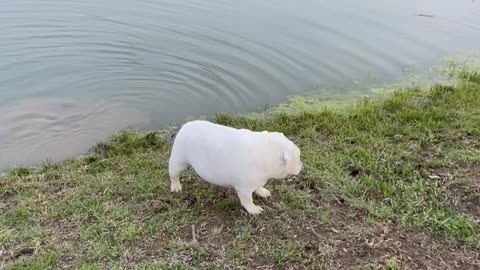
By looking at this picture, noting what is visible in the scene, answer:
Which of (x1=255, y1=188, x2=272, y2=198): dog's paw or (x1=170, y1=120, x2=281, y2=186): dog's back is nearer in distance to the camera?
(x1=170, y1=120, x2=281, y2=186): dog's back

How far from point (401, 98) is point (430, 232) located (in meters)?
2.65

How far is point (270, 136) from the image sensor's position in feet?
10.9

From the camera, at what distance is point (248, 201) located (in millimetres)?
3475

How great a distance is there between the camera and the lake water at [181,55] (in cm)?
580

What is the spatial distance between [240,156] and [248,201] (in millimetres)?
390

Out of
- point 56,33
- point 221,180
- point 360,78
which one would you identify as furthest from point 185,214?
point 56,33

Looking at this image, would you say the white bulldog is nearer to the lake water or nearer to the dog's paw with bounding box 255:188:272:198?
the dog's paw with bounding box 255:188:272:198

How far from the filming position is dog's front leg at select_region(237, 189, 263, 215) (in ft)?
11.1

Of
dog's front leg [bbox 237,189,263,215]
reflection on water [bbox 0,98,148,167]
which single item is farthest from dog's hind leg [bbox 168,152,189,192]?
reflection on water [bbox 0,98,148,167]

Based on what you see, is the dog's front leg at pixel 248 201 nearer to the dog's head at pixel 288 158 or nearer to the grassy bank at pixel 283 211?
the grassy bank at pixel 283 211

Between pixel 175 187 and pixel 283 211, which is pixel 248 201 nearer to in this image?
pixel 283 211

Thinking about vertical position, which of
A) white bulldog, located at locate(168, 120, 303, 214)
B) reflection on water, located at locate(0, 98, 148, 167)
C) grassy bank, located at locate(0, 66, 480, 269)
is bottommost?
reflection on water, located at locate(0, 98, 148, 167)

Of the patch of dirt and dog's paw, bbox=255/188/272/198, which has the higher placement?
dog's paw, bbox=255/188/272/198

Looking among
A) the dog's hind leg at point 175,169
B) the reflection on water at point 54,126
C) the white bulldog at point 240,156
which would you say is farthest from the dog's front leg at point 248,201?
the reflection on water at point 54,126
